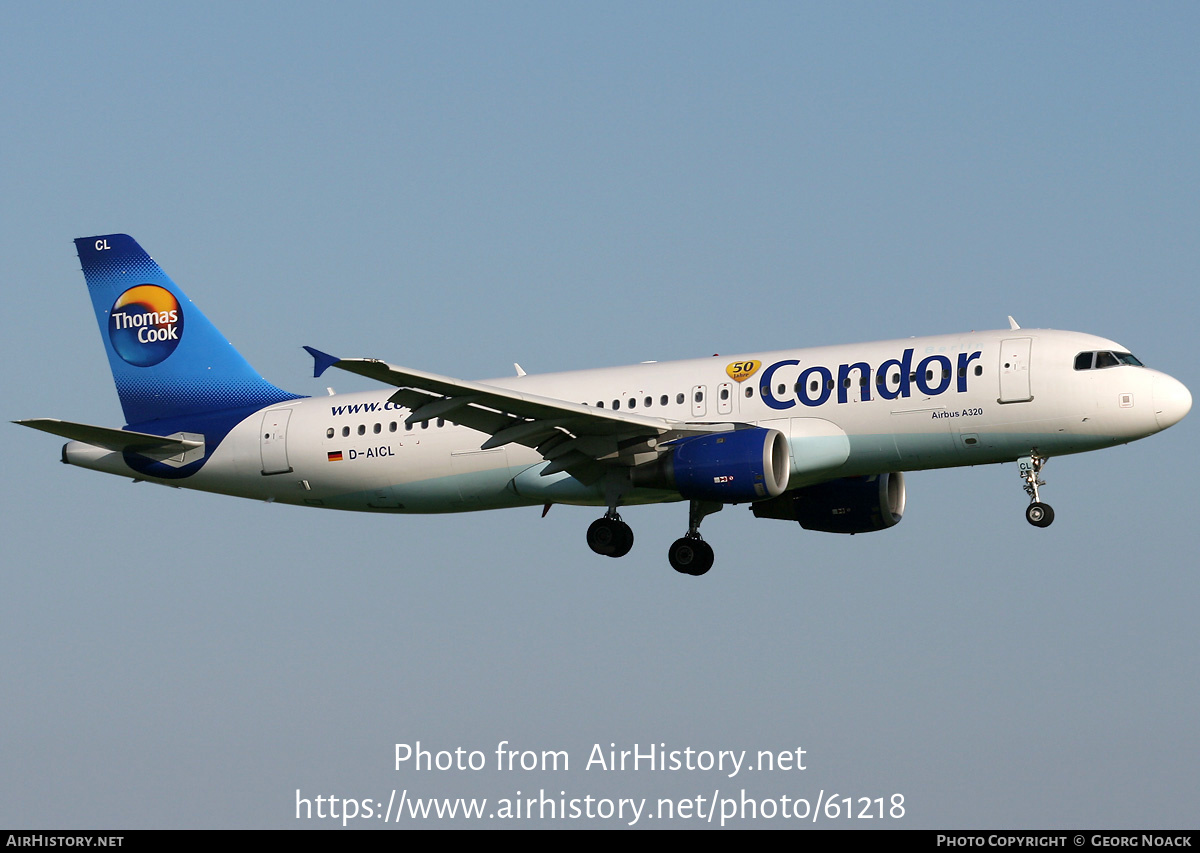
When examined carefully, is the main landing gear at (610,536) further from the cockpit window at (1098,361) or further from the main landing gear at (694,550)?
the cockpit window at (1098,361)

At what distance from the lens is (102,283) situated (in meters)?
44.4

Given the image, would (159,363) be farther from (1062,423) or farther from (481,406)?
(1062,423)

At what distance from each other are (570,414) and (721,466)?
339 cm

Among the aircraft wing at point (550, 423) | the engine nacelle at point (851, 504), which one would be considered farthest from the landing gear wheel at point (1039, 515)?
the aircraft wing at point (550, 423)

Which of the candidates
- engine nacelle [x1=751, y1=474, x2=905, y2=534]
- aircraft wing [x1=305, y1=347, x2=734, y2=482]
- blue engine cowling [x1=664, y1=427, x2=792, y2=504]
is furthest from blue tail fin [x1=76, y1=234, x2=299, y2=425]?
engine nacelle [x1=751, y1=474, x2=905, y2=534]

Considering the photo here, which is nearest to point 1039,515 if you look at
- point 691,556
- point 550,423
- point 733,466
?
point 733,466

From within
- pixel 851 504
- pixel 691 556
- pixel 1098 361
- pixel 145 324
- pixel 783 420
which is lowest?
pixel 691 556

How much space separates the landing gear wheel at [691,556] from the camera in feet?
130

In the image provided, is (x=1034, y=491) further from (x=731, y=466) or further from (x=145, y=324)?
(x=145, y=324)

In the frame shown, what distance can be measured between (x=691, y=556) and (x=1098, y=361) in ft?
34.0

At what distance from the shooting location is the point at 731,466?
3553 centimetres

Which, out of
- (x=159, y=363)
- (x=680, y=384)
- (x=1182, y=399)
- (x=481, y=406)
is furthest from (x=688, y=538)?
(x=159, y=363)

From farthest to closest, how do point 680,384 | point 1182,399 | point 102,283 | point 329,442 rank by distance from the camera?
point 102,283 < point 329,442 < point 680,384 < point 1182,399

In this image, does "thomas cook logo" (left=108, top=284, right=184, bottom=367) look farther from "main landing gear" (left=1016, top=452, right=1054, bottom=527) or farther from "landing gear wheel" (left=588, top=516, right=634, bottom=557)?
"main landing gear" (left=1016, top=452, right=1054, bottom=527)
